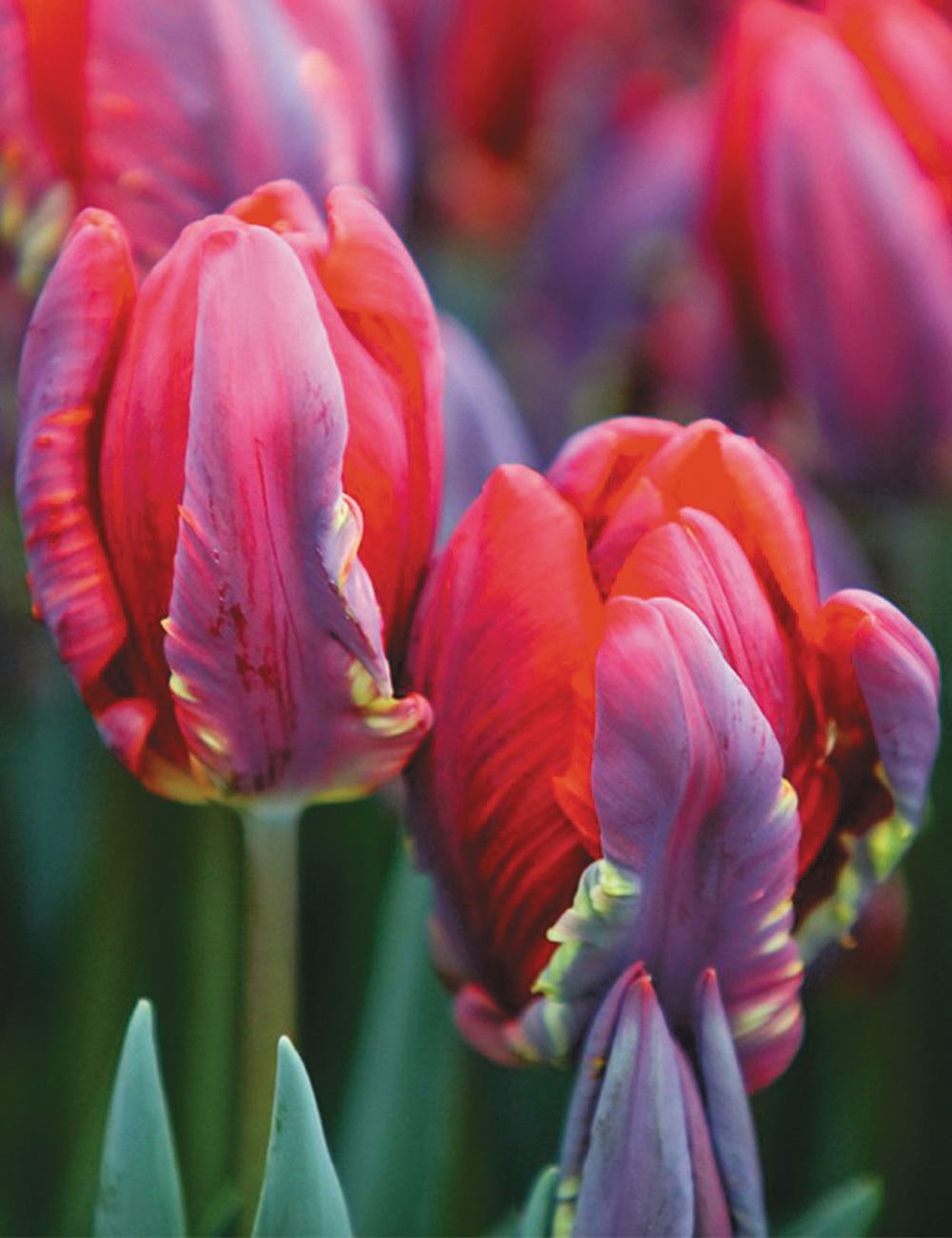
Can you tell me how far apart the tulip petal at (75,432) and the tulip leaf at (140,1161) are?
94 mm

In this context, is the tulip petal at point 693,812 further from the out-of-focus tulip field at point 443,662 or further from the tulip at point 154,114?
the tulip at point 154,114

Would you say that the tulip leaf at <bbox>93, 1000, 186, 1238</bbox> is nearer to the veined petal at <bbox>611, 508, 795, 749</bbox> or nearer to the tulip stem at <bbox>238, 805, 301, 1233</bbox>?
the tulip stem at <bbox>238, 805, 301, 1233</bbox>

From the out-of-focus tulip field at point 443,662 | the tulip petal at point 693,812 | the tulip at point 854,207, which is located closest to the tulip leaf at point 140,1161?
the out-of-focus tulip field at point 443,662

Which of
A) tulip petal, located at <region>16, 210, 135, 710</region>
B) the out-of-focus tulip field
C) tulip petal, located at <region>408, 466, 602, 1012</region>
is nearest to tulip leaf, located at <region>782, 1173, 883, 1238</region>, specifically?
the out-of-focus tulip field

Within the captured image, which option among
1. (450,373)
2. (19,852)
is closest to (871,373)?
(450,373)

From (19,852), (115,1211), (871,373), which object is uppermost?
(871,373)

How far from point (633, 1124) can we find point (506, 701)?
0.29ft

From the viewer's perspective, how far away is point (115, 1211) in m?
0.40

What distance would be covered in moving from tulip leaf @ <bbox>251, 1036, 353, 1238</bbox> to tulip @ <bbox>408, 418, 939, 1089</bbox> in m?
0.05

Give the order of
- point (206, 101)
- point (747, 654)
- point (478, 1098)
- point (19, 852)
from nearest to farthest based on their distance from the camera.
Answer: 1. point (747, 654)
2. point (206, 101)
3. point (478, 1098)
4. point (19, 852)

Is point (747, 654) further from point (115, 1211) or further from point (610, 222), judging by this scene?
point (610, 222)

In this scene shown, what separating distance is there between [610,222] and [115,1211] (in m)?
0.48

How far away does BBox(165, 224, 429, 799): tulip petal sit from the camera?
0.34 meters

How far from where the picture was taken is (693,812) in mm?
350
